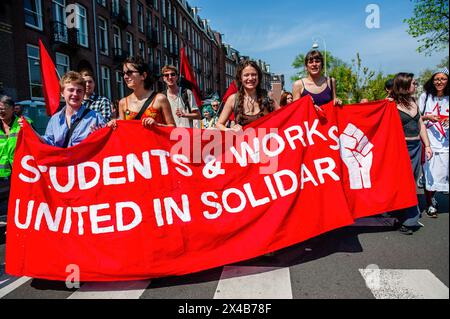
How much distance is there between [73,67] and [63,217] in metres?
19.7

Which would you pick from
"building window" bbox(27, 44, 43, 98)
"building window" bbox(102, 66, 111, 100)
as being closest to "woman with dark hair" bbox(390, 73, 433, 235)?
"building window" bbox(27, 44, 43, 98)

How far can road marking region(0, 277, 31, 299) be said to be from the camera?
298 cm

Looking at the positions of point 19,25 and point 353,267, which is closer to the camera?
point 353,267

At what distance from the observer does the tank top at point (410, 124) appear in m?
4.36

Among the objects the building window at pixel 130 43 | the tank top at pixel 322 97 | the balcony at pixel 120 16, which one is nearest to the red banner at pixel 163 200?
the tank top at pixel 322 97

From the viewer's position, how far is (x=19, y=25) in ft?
51.0

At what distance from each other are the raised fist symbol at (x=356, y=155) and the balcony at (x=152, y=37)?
31.3 m

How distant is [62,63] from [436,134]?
1978cm

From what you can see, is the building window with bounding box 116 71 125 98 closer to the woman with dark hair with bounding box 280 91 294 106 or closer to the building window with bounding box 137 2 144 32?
the building window with bounding box 137 2 144 32
